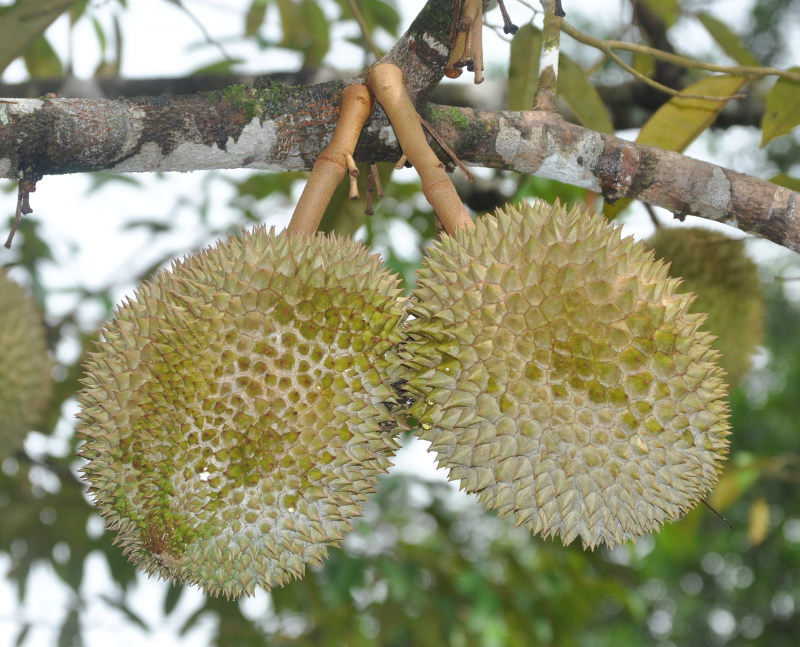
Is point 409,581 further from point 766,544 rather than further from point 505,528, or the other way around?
point 766,544

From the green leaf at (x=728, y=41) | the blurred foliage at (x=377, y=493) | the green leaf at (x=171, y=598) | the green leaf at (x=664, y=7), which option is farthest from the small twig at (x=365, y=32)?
the green leaf at (x=171, y=598)

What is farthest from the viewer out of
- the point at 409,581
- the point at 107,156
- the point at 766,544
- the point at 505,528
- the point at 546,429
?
the point at 766,544

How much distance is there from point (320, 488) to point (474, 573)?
2.00m

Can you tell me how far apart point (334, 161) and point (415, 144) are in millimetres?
140

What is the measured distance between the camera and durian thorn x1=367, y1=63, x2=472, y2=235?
1.29 m

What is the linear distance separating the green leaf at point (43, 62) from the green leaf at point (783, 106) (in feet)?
7.49

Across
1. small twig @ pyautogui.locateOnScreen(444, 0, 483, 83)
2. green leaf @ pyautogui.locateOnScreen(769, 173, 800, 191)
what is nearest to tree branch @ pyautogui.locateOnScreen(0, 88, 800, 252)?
small twig @ pyautogui.locateOnScreen(444, 0, 483, 83)

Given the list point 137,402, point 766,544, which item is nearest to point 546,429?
point 137,402

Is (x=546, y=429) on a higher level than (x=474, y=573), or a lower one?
higher

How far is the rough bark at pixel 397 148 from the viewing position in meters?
1.36

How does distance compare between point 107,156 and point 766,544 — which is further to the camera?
point 766,544

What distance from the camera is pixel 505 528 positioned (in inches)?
399

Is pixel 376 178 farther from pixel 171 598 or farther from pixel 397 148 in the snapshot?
pixel 171 598

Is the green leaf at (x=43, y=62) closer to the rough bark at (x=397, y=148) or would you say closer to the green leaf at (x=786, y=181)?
the rough bark at (x=397, y=148)
